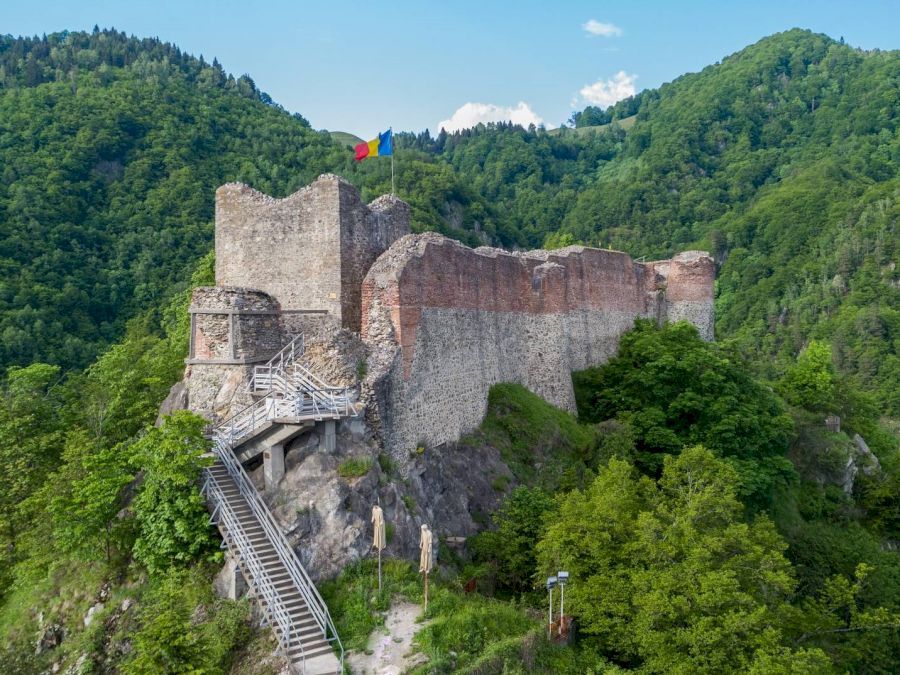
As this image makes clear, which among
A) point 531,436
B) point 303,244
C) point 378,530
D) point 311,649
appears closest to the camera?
point 311,649

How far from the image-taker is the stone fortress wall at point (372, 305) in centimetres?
1869

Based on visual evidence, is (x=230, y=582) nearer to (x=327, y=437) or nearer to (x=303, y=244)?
(x=327, y=437)

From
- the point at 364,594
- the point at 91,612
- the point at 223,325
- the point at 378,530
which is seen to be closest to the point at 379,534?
the point at 378,530

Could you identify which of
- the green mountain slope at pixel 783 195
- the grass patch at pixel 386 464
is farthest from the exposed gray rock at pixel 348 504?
the green mountain slope at pixel 783 195

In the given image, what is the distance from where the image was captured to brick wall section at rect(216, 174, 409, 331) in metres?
21.2

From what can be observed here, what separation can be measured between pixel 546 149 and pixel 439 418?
164730 millimetres

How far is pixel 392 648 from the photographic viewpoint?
1300 cm

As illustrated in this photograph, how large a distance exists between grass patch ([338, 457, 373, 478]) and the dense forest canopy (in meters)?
44.7

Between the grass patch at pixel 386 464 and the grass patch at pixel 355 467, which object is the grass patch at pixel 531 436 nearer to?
the grass patch at pixel 386 464

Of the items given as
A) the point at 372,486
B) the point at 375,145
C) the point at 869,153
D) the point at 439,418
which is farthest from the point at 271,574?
the point at 869,153

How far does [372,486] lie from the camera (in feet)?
53.6

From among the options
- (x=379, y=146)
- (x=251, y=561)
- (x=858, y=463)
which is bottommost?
(x=858, y=463)

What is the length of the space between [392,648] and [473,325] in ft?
44.8

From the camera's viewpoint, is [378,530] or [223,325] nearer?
[378,530]
